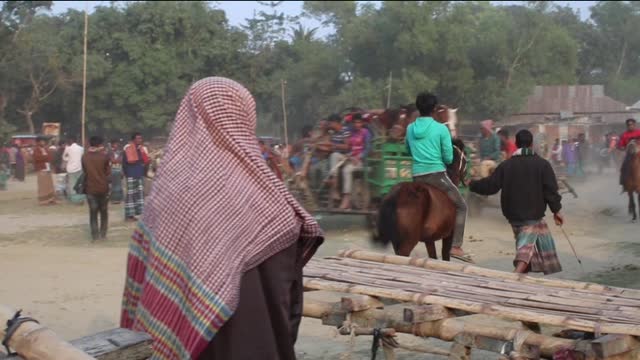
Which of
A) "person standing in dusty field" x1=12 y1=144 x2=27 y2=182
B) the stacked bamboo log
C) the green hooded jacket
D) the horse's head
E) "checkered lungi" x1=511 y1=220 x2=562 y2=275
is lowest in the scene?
"person standing in dusty field" x1=12 y1=144 x2=27 y2=182

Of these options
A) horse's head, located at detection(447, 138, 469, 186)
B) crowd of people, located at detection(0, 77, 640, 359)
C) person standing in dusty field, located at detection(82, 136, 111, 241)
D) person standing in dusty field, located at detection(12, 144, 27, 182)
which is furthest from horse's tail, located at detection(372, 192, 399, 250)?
person standing in dusty field, located at detection(12, 144, 27, 182)

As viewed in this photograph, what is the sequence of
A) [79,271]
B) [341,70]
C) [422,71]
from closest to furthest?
[79,271], [422,71], [341,70]

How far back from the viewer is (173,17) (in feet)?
147

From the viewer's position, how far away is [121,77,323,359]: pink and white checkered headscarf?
260cm

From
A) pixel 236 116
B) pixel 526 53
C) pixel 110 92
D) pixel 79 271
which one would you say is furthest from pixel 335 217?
pixel 110 92

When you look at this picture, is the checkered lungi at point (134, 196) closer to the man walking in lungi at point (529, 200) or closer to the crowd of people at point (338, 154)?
the crowd of people at point (338, 154)

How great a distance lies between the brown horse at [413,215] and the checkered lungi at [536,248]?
1239 millimetres

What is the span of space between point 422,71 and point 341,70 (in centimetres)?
556

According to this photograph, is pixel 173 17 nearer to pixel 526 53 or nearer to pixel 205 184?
pixel 526 53

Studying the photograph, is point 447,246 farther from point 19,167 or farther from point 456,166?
point 19,167

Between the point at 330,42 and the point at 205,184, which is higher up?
the point at 330,42

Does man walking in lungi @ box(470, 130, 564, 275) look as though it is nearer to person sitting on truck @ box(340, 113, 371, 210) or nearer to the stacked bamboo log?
the stacked bamboo log

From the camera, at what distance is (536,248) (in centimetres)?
694

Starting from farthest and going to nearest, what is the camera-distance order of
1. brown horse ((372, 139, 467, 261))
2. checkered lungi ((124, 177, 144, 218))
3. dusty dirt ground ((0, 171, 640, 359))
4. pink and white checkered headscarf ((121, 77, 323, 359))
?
checkered lungi ((124, 177, 144, 218))
brown horse ((372, 139, 467, 261))
dusty dirt ground ((0, 171, 640, 359))
pink and white checkered headscarf ((121, 77, 323, 359))
